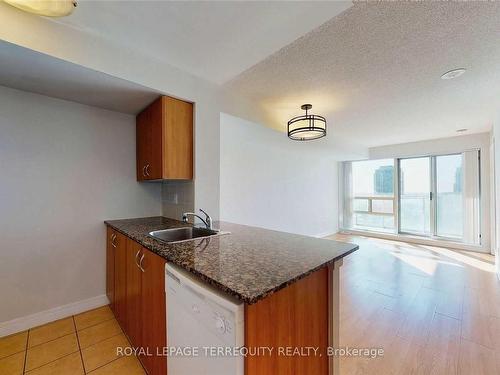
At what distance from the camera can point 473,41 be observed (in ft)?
5.32

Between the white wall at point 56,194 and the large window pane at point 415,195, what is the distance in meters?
6.09

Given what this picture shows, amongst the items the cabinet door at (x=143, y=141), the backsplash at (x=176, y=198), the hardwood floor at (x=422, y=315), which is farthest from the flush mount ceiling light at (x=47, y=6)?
the hardwood floor at (x=422, y=315)

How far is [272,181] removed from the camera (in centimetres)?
439

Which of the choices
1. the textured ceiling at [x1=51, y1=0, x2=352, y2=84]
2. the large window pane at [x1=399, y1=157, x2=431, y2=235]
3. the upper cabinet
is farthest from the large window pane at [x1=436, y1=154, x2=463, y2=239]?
the upper cabinet

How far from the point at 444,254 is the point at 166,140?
547cm

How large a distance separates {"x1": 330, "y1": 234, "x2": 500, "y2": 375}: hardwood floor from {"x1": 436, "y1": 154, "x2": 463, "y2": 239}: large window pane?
107 centimetres

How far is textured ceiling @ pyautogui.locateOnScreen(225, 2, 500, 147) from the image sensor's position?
4.64ft

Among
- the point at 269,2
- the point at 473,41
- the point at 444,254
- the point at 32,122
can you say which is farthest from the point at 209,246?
the point at 444,254

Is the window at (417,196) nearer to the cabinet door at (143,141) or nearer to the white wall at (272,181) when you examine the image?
the white wall at (272,181)

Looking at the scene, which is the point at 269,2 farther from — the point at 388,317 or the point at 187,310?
the point at 388,317

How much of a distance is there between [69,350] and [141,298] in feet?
2.89

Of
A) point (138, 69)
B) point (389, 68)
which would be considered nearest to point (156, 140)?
point (138, 69)

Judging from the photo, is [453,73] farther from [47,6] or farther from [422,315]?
[47,6]

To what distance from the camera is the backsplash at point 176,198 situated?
2240 mm
